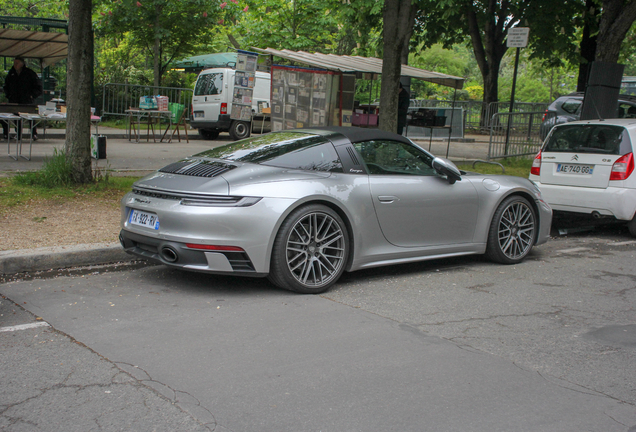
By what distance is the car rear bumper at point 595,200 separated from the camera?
316 inches

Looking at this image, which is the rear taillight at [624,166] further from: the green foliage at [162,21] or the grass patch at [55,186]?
the green foliage at [162,21]

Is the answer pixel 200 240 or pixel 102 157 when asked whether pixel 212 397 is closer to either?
pixel 200 240

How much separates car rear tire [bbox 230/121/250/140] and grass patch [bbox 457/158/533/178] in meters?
8.01

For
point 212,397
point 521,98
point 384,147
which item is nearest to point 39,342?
point 212,397

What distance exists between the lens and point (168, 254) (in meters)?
5.00

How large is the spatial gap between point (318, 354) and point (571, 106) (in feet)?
59.1

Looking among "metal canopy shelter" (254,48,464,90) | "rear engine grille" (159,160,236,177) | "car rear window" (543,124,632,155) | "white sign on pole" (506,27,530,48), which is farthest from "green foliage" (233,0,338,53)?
"rear engine grille" (159,160,236,177)

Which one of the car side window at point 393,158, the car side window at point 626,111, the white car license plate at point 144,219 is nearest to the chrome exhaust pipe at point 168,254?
the white car license plate at point 144,219

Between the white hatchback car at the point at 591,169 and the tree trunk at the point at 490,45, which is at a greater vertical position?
the tree trunk at the point at 490,45

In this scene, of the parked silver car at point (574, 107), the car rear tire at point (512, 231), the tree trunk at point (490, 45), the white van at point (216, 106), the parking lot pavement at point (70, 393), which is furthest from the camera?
the tree trunk at point (490, 45)

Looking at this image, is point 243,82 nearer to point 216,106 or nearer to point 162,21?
point 216,106

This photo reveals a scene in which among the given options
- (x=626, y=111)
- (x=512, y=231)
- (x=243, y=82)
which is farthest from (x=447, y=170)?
(x=626, y=111)

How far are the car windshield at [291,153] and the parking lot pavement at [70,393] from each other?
7.40 feet

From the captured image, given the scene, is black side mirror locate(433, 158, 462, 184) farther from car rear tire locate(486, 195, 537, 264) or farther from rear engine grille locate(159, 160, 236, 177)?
rear engine grille locate(159, 160, 236, 177)
